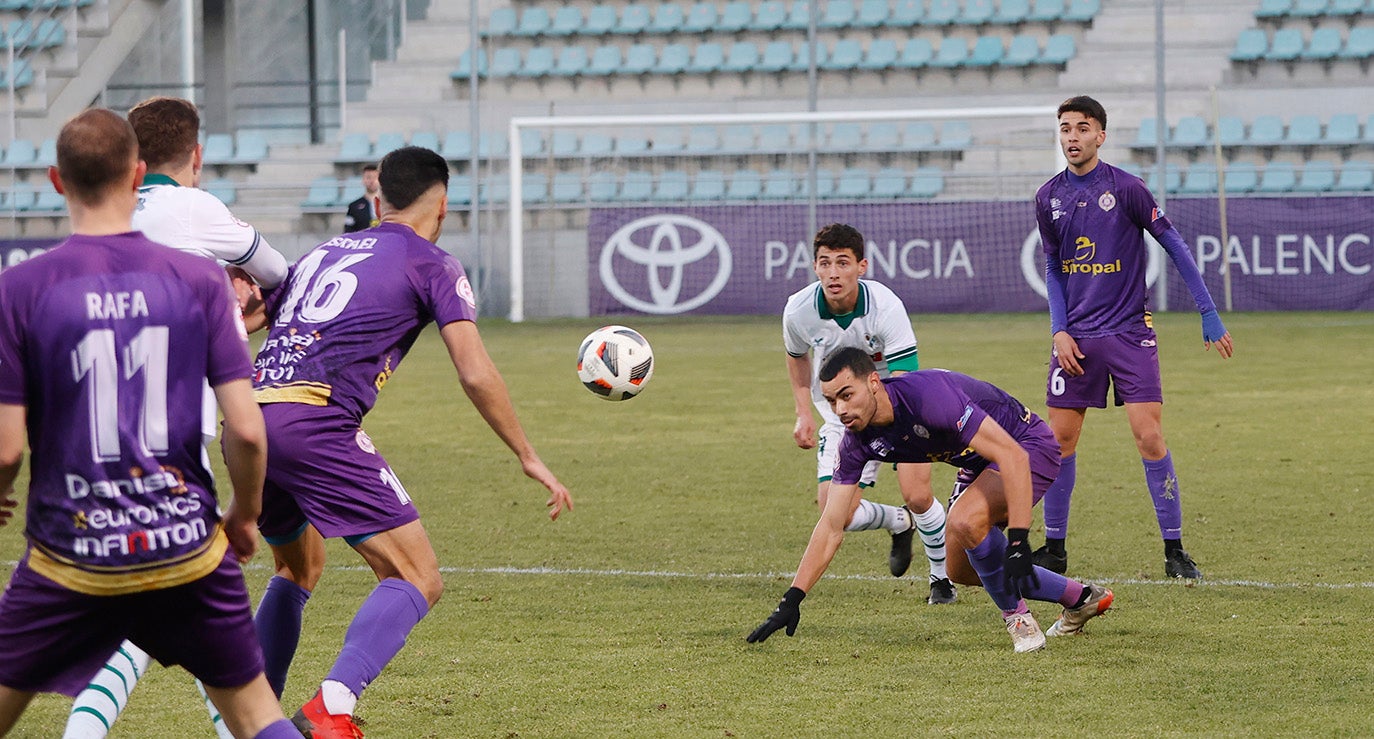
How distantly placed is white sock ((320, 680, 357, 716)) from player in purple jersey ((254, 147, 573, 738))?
12mm

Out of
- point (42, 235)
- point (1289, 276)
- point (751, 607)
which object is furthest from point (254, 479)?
point (42, 235)

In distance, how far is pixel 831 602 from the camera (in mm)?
6676

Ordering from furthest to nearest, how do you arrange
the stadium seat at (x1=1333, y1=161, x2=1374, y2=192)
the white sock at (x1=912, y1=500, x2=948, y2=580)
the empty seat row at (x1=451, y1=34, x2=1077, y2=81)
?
the empty seat row at (x1=451, y1=34, x2=1077, y2=81) → the stadium seat at (x1=1333, y1=161, x2=1374, y2=192) → the white sock at (x1=912, y1=500, x2=948, y2=580)

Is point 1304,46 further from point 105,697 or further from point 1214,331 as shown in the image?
point 105,697

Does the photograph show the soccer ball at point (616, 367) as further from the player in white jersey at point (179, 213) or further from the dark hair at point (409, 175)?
the player in white jersey at point (179, 213)

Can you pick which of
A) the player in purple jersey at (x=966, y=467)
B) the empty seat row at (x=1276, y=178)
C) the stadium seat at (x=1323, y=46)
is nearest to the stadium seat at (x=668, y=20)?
the empty seat row at (x=1276, y=178)

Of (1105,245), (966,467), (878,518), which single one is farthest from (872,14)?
(966,467)

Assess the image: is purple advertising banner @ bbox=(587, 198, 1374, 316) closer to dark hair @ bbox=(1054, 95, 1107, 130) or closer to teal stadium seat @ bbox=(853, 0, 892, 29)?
teal stadium seat @ bbox=(853, 0, 892, 29)

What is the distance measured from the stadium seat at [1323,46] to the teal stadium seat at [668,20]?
10551mm

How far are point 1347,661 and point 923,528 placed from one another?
1.79 metres

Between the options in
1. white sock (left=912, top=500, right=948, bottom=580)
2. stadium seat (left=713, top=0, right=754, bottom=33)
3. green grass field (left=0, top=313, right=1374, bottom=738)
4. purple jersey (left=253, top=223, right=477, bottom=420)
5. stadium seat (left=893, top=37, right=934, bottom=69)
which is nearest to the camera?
purple jersey (left=253, top=223, right=477, bottom=420)

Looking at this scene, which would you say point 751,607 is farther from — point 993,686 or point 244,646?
point 244,646

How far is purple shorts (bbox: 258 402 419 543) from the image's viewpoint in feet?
14.3

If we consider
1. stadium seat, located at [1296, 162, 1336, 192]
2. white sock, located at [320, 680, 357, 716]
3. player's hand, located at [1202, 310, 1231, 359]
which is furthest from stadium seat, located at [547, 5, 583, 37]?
white sock, located at [320, 680, 357, 716]
